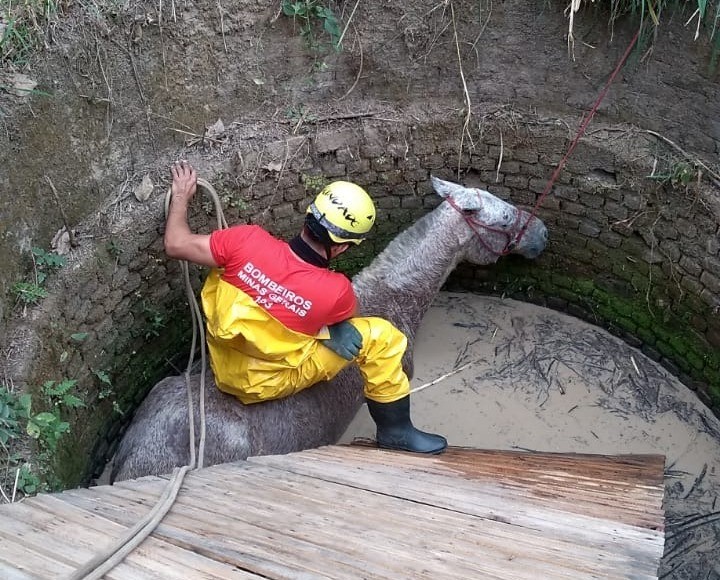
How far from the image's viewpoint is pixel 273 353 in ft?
11.2

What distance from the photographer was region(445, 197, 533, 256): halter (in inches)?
184

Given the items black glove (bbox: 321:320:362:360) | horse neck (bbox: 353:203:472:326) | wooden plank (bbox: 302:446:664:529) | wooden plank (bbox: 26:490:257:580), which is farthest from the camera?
horse neck (bbox: 353:203:472:326)

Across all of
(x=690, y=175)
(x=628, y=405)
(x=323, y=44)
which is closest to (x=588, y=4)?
(x=690, y=175)

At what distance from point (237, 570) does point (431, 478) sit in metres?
1.21

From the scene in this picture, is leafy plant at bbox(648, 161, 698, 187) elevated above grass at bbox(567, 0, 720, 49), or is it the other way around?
grass at bbox(567, 0, 720, 49)

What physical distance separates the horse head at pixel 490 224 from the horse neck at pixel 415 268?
78mm

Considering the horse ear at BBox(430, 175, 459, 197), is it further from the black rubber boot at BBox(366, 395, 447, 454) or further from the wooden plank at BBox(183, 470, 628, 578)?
the wooden plank at BBox(183, 470, 628, 578)

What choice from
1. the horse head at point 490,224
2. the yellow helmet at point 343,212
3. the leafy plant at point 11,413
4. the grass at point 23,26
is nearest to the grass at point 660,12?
the horse head at point 490,224

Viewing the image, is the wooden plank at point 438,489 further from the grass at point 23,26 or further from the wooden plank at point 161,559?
the grass at point 23,26

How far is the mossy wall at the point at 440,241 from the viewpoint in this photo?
13.3 feet

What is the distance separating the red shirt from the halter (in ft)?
4.95

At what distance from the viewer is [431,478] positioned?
106 inches

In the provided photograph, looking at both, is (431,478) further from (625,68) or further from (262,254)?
(625,68)

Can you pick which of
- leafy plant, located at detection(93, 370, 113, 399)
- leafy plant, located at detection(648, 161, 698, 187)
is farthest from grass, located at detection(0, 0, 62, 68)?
leafy plant, located at detection(648, 161, 698, 187)
